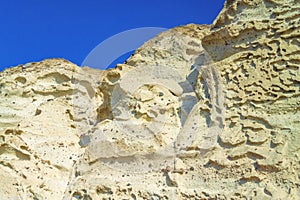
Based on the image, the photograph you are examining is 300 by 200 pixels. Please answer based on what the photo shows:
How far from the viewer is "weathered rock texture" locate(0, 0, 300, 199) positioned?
331cm

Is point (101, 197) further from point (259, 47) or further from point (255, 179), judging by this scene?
point (259, 47)

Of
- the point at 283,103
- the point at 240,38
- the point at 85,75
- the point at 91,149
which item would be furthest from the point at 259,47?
the point at 85,75

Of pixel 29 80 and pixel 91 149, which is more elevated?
pixel 29 80

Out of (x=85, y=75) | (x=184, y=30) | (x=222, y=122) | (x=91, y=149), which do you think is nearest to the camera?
(x=222, y=122)

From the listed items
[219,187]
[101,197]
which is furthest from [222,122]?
[101,197]

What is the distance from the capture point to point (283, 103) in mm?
3350

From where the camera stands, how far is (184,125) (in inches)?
149

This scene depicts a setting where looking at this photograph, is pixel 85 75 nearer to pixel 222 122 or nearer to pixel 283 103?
pixel 222 122

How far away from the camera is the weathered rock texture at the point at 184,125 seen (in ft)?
10.9

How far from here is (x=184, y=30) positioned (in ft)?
14.9

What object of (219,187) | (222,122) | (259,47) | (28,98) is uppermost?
(28,98)

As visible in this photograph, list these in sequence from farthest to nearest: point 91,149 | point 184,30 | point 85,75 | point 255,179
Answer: point 85,75, point 184,30, point 91,149, point 255,179

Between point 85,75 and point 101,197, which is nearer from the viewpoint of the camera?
point 101,197

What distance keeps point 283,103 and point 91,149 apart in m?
1.58
